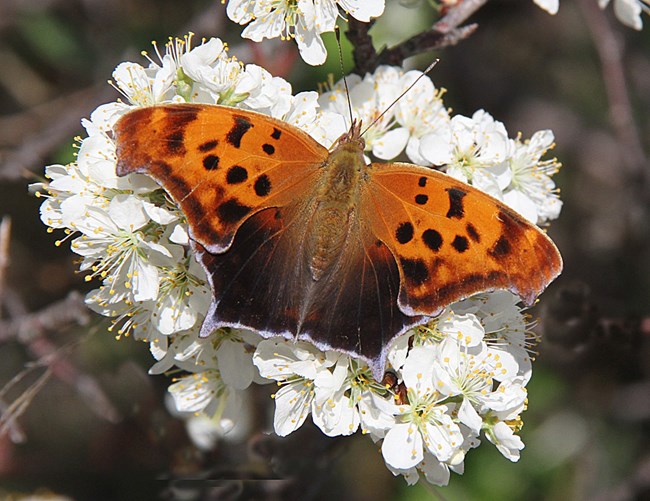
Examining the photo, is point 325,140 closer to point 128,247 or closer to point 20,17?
point 128,247

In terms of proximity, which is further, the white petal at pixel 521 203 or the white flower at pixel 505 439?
the white petal at pixel 521 203

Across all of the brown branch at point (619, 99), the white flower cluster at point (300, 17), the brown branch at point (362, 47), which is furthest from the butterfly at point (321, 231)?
the brown branch at point (619, 99)

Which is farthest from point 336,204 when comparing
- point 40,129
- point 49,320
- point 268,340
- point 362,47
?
point 40,129

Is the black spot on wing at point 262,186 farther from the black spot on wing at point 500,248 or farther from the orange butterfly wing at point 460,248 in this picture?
the black spot on wing at point 500,248

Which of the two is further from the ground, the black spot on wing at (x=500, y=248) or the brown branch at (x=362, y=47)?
the brown branch at (x=362, y=47)

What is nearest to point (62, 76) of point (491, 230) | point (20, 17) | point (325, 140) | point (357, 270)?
point (20, 17)
